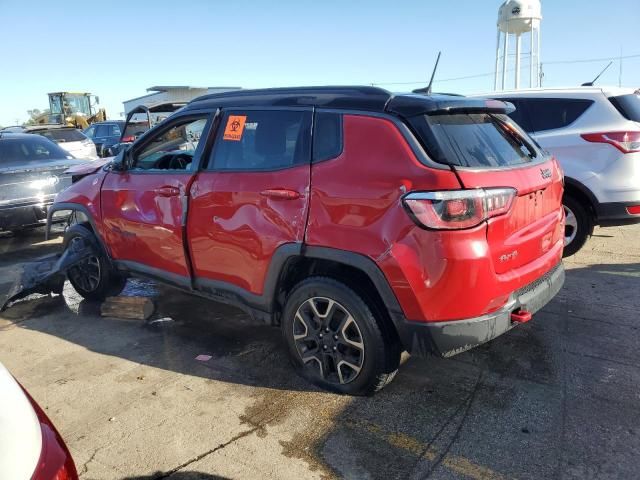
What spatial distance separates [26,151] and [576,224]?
25.7 feet

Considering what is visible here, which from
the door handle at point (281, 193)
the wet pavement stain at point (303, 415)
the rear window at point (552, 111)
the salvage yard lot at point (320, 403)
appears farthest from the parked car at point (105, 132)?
the wet pavement stain at point (303, 415)

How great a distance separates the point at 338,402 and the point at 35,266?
12.4 ft

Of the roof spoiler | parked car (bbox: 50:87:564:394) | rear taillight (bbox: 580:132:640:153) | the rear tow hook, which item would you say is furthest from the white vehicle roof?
the rear tow hook

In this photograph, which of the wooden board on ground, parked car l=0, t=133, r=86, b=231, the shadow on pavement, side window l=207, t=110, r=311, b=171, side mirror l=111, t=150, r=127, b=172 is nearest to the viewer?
the shadow on pavement

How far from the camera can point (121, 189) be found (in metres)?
4.36

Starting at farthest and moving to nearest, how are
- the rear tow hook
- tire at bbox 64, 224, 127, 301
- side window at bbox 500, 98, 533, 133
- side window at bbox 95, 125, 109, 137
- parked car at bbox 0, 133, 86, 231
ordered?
1. side window at bbox 95, 125, 109, 137
2. parked car at bbox 0, 133, 86, 231
3. side window at bbox 500, 98, 533, 133
4. tire at bbox 64, 224, 127, 301
5. the rear tow hook

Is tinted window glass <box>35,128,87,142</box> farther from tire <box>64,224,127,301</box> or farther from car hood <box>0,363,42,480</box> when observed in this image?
car hood <box>0,363,42,480</box>

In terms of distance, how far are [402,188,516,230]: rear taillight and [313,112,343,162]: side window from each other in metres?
0.60

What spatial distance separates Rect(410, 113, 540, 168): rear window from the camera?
2.77 m

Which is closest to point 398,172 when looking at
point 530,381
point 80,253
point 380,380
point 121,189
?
point 380,380

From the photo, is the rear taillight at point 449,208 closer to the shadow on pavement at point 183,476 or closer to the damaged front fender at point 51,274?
the shadow on pavement at point 183,476

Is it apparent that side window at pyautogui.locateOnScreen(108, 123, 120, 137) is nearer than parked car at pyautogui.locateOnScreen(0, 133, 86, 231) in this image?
No

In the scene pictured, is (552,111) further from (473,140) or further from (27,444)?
(27,444)

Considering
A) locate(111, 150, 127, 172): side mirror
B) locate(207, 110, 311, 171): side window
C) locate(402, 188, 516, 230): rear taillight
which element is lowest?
locate(402, 188, 516, 230): rear taillight
